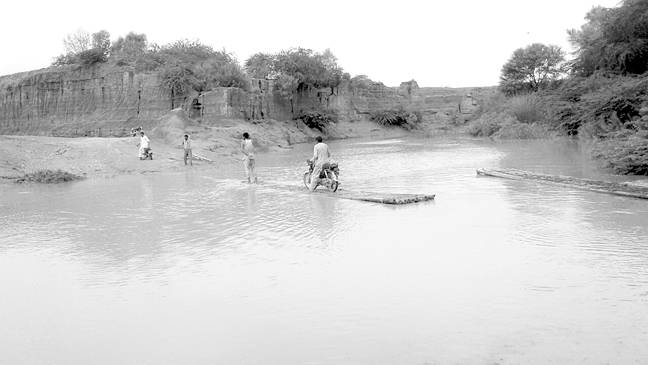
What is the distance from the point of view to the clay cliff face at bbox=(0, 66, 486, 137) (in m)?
42.9

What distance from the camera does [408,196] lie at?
12805mm

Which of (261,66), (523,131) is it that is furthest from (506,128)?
(261,66)

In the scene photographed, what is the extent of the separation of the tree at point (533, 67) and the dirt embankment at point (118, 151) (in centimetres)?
3440

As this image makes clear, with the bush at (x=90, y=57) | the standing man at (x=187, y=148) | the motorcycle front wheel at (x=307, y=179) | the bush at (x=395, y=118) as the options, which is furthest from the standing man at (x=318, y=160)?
the bush at (x=395, y=118)

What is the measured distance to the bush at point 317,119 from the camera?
52.8 meters

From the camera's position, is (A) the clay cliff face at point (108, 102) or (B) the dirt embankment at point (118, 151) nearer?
(B) the dirt embankment at point (118, 151)

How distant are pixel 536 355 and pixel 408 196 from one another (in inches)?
329

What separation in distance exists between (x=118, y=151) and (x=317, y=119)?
30.6 metres

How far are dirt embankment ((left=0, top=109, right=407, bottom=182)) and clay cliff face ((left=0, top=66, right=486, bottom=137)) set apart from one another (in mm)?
7496

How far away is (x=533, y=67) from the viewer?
200 feet

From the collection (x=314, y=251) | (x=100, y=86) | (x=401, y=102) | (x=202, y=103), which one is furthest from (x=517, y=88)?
(x=314, y=251)

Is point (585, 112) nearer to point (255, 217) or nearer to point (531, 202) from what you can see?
point (531, 202)

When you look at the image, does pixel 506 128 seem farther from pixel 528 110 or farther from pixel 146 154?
pixel 146 154

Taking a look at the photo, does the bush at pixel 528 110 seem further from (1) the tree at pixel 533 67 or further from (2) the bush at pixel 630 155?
(2) the bush at pixel 630 155
